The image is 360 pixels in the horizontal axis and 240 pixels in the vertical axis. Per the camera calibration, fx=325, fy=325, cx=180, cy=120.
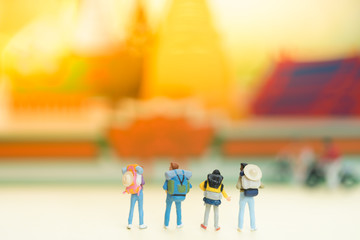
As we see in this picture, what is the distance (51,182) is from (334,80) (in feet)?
19.5

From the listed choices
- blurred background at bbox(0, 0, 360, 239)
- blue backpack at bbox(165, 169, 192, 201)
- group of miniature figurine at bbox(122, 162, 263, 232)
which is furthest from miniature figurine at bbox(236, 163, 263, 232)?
blurred background at bbox(0, 0, 360, 239)

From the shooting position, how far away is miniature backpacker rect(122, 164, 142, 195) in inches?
147

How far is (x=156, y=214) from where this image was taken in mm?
4465

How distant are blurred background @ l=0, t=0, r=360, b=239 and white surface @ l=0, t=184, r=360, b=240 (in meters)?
0.91

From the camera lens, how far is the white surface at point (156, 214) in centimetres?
370

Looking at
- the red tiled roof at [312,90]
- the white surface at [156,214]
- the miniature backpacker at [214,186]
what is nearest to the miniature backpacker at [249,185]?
the miniature backpacker at [214,186]

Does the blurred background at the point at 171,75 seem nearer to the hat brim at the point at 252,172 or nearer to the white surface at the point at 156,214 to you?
the white surface at the point at 156,214

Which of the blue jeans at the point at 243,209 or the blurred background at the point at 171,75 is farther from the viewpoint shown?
the blurred background at the point at 171,75

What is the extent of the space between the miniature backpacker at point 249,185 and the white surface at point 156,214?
460 mm

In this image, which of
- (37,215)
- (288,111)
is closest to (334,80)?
(288,111)

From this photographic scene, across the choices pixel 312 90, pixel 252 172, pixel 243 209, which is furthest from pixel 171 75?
pixel 243 209

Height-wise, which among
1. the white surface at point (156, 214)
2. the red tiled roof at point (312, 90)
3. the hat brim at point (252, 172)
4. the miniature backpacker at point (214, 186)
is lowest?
the white surface at point (156, 214)

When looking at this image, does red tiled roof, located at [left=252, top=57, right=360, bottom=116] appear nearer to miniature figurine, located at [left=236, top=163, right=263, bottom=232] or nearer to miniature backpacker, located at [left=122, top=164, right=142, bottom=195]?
miniature figurine, located at [left=236, top=163, right=263, bottom=232]

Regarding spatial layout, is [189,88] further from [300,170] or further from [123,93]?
[300,170]
